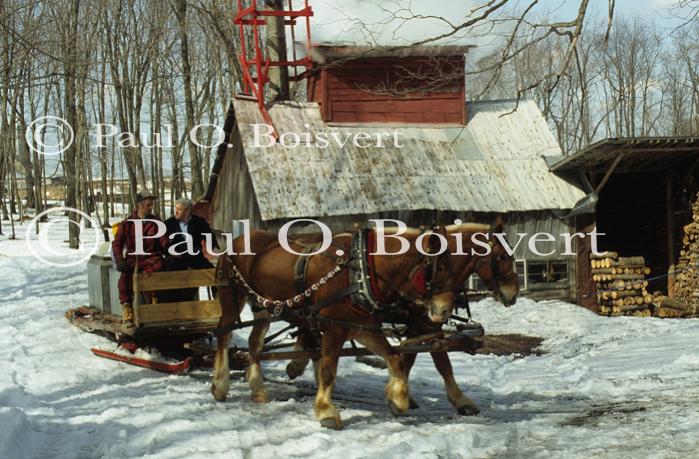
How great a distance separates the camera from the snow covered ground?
20.0 ft

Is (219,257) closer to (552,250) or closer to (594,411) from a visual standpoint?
(594,411)

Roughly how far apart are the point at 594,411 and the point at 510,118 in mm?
14864

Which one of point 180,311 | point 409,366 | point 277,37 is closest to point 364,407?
point 409,366

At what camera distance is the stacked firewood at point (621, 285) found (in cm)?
1830

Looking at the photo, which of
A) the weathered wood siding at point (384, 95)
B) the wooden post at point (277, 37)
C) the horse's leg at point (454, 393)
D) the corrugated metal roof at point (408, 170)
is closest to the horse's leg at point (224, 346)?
the horse's leg at point (454, 393)

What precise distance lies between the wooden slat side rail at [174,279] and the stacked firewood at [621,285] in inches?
468

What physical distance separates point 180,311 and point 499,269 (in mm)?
4070

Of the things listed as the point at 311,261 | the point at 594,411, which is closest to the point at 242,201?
the point at 311,261

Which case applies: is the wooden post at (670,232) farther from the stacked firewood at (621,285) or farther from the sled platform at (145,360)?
the sled platform at (145,360)

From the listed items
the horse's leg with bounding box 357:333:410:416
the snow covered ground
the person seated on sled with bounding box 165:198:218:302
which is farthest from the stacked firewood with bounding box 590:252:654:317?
the horse's leg with bounding box 357:333:410:416

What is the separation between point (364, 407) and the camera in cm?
788

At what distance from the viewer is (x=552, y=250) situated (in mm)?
19109

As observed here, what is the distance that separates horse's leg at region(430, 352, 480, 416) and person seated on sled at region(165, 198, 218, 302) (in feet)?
12.1

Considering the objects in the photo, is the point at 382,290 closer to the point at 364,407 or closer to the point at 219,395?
the point at 364,407
